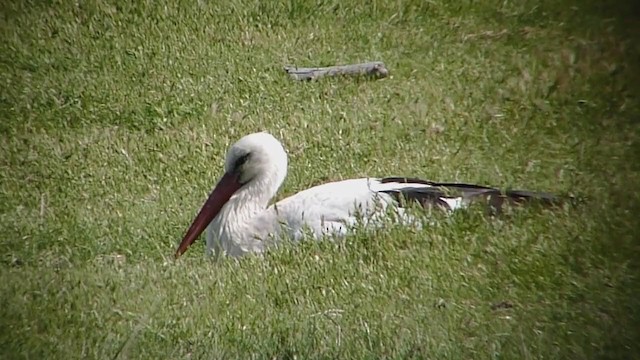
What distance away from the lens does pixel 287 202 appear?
A: 809cm

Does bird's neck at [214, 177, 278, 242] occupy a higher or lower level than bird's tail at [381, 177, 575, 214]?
lower

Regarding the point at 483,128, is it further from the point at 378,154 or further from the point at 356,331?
the point at 356,331

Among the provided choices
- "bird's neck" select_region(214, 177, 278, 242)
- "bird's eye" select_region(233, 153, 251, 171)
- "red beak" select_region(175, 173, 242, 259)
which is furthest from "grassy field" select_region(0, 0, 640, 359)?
"bird's eye" select_region(233, 153, 251, 171)

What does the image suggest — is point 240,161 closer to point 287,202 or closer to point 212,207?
point 212,207

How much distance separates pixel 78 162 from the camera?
32.3ft

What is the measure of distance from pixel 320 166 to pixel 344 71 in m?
2.14

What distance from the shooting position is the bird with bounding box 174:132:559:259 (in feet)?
25.0

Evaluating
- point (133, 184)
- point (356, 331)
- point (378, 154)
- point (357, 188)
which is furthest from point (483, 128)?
point (356, 331)

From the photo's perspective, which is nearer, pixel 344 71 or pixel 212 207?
pixel 212 207

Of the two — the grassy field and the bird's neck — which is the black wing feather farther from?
the bird's neck

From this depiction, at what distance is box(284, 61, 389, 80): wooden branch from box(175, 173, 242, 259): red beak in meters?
2.87

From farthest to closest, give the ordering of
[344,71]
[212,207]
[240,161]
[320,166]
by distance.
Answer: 1. [344,71]
2. [320,166]
3. [240,161]
4. [212,207]

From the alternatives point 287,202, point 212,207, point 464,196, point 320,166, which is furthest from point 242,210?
point 464,196

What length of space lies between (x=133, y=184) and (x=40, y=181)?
29.3 inches
